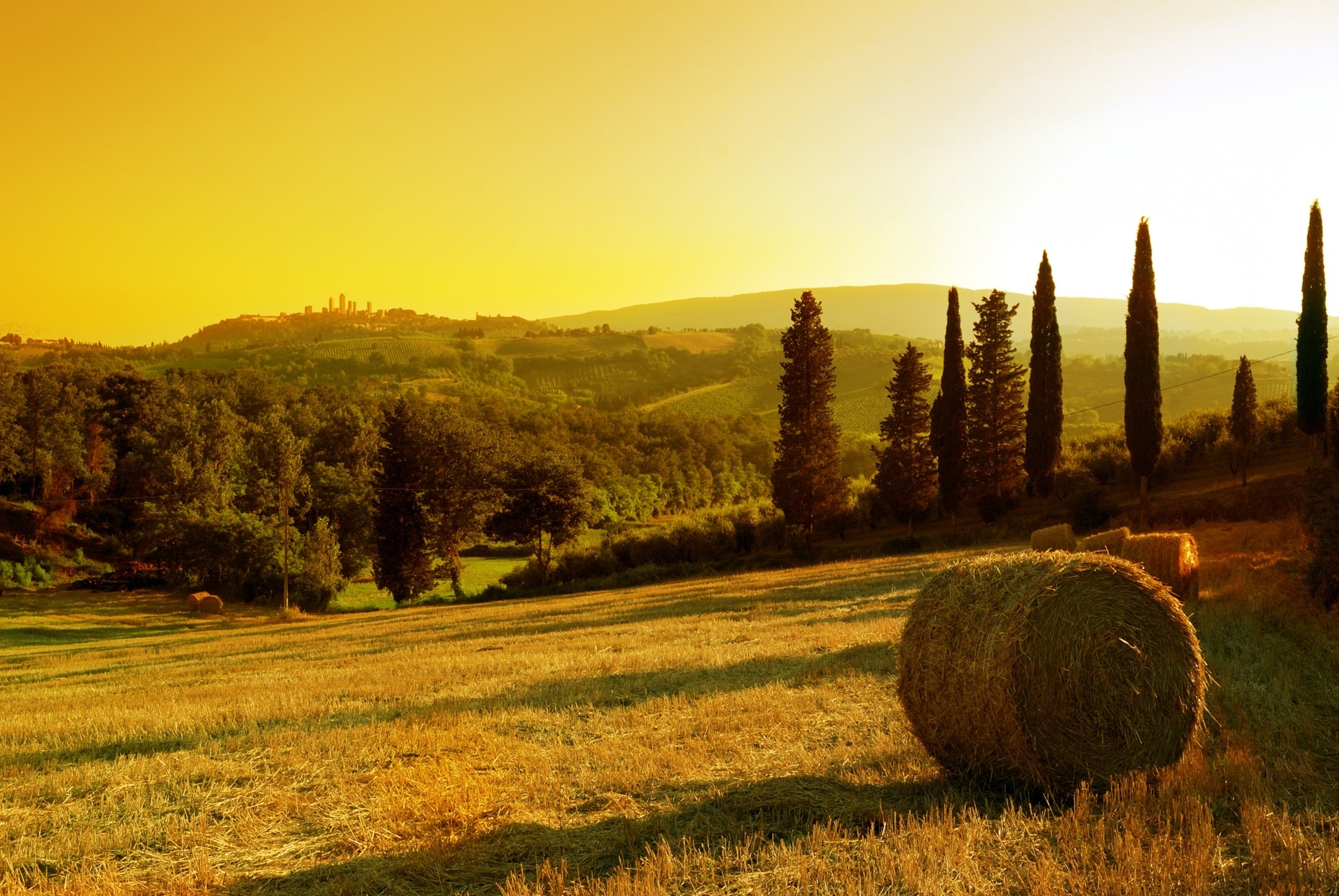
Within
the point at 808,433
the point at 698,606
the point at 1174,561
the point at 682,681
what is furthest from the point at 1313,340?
the point at 682,681

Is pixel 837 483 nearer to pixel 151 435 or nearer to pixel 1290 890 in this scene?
pixel 1290 890

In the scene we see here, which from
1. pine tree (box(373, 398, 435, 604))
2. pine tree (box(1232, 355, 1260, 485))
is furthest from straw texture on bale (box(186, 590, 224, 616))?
pine tree (box(1232, 355, 1260, 485))

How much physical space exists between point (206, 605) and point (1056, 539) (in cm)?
4667

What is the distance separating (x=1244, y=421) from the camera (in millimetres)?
42594

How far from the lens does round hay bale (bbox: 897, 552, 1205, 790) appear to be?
7.36 meters

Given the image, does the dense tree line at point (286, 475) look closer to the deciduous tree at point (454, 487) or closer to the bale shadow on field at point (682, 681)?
the deciduous tree at point (454, 487)

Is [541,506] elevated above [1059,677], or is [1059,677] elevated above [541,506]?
[1059,677]

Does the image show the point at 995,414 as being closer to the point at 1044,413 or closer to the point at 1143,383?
the point at 1044,413

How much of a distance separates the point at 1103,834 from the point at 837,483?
46433 mm

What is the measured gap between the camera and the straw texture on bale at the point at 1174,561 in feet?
55.1

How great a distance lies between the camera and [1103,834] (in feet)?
19.5

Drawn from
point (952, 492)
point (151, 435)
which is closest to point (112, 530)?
point (151, 435)

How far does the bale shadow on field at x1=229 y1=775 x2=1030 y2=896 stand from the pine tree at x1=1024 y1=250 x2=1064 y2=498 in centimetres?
4327

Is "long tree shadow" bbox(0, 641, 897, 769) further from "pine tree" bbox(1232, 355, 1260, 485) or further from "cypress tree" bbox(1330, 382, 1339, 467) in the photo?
"pine tree" bbox(1232, 355, 1260, 485)
